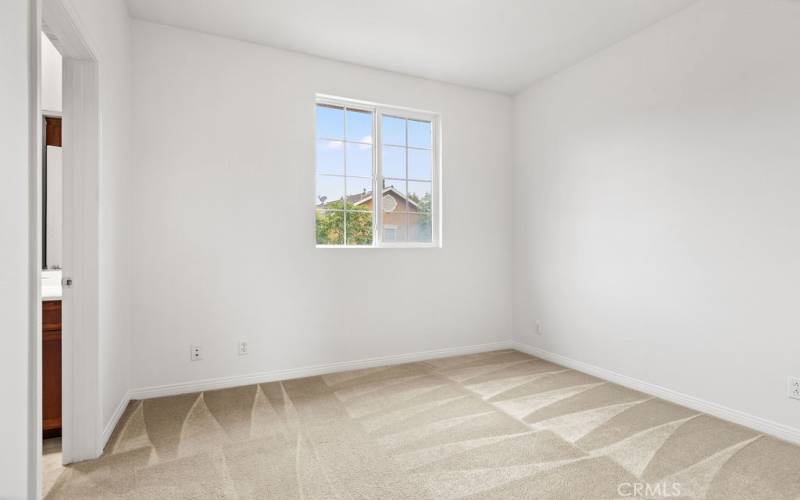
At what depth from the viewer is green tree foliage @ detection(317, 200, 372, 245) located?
12.2 feet

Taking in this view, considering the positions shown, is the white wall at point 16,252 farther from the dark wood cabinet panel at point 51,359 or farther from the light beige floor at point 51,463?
the dark wood cabinet panel at point 51,359

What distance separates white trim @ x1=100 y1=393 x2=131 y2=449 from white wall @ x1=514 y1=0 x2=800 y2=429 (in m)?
3.60

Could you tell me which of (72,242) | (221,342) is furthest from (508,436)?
(72,242)

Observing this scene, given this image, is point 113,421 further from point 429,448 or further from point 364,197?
point 364,197

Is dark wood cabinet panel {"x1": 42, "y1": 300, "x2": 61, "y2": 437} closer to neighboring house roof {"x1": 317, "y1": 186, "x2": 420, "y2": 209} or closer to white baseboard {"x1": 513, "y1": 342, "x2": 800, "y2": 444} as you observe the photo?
neighboring house roof {"x1": 317, "y1": 186, "x2": 420, "y2": 209}

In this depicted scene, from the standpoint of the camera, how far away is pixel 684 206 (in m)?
2.91

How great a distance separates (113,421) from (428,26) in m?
3.48

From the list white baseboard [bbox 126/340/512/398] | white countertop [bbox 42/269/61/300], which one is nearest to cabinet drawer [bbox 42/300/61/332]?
white countertop [bbox 42/269/61/300]

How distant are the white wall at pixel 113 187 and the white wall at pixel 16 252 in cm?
86

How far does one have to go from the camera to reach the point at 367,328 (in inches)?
150

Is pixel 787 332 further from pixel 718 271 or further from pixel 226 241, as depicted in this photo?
pixel 226 241

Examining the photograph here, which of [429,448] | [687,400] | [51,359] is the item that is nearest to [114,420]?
[51,359]

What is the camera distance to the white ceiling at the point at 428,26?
9.46 feet
